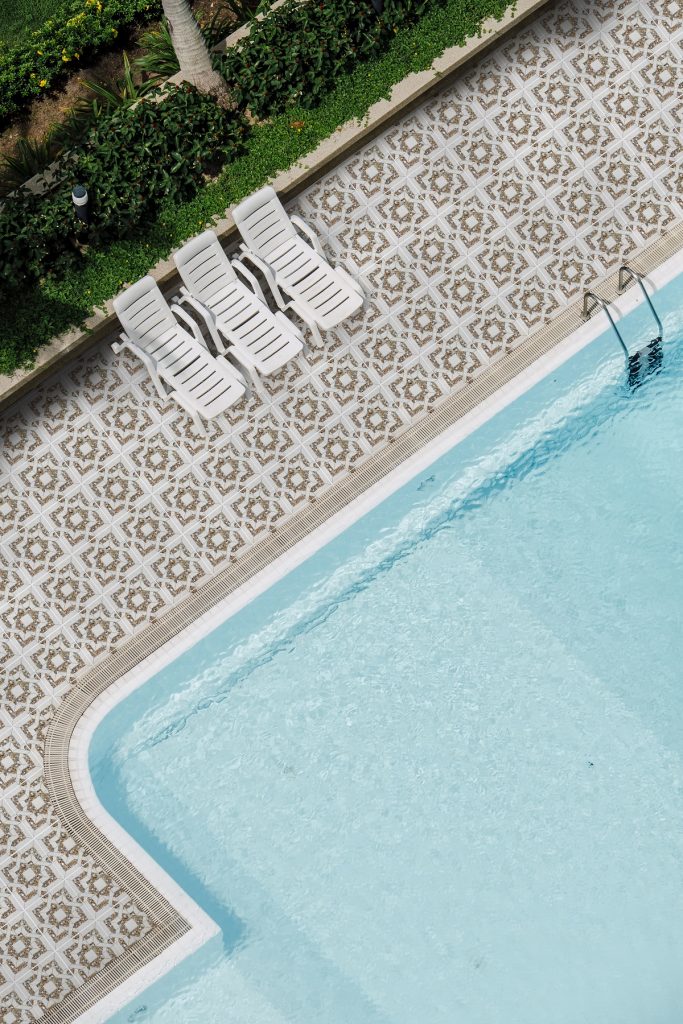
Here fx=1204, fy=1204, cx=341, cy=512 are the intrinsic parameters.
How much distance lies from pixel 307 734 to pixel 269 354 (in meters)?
3.56

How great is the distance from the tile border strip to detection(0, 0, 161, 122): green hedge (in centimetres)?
118

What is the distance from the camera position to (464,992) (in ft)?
35.9

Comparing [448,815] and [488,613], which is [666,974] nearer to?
[448,815]

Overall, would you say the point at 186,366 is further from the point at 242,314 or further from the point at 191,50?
the point at 191,50

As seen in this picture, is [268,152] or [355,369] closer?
[268,152]

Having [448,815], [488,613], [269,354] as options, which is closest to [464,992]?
[448,815]

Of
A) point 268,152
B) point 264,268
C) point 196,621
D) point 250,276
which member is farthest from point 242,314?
point 196,621

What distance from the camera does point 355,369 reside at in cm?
1152

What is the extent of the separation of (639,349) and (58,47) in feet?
20.6

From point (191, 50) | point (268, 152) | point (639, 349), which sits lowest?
point (639, 349)

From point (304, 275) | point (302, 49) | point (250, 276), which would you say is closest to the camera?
point (302, 49)

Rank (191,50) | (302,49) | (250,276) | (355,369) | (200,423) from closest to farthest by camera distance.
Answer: (191,50), (302,49), (250,276), (200,423), (355,369)

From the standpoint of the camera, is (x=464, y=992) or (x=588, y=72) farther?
(x=588, y=72)

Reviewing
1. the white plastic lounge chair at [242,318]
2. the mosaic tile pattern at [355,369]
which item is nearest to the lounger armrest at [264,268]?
the white plastic lounge chair at [242,318]
